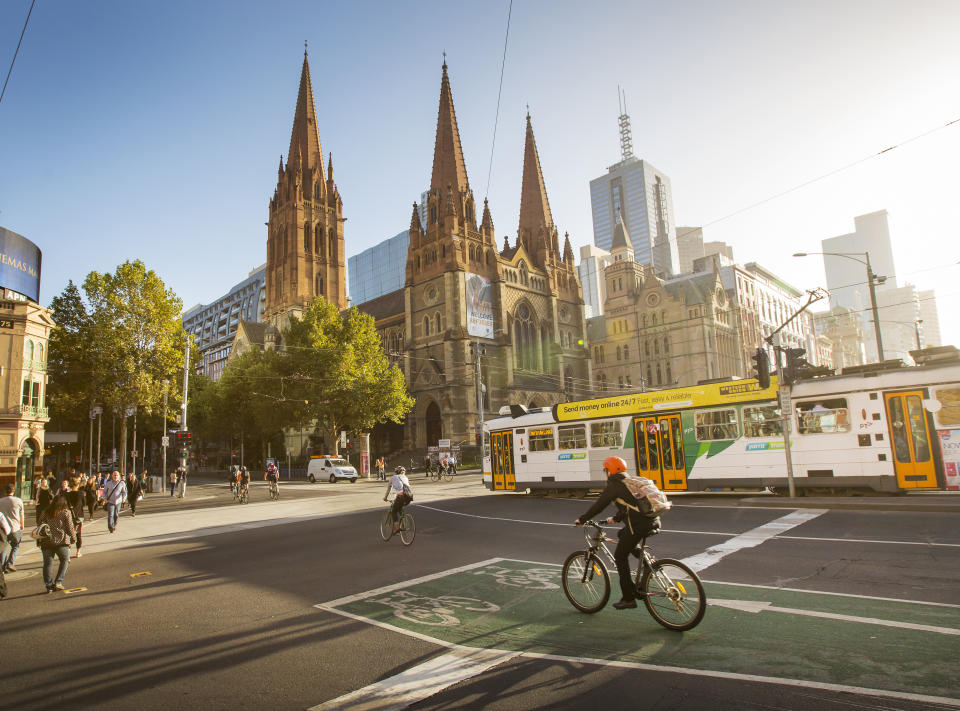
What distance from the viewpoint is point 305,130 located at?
71.6m

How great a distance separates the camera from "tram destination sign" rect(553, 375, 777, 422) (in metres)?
16.0

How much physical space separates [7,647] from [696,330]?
234 feet

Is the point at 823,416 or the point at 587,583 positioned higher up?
the point at 823,416

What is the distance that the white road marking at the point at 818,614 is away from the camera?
5.06 metres

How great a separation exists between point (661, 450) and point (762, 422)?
9.67 feet

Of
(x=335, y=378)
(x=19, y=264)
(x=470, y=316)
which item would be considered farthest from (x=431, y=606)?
(x=470, y=316)

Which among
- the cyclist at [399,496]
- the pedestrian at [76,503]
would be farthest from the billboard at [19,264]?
the cyclist at [399,496]

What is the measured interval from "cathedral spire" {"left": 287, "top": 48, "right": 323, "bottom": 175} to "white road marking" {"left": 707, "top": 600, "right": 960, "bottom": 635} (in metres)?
74.3

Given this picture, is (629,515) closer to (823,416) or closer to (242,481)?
(823,416)

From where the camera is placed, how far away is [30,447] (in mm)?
30891

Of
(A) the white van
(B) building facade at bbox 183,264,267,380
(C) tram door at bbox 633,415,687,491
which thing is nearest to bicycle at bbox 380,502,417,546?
(C) tram door at bbox 633,415,687,491

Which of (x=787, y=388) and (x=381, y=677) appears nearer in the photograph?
(x=381, y=677)

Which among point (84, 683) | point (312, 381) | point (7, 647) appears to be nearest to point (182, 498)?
point (312, 381)

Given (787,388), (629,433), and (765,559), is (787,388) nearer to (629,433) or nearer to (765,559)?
(629,433)
